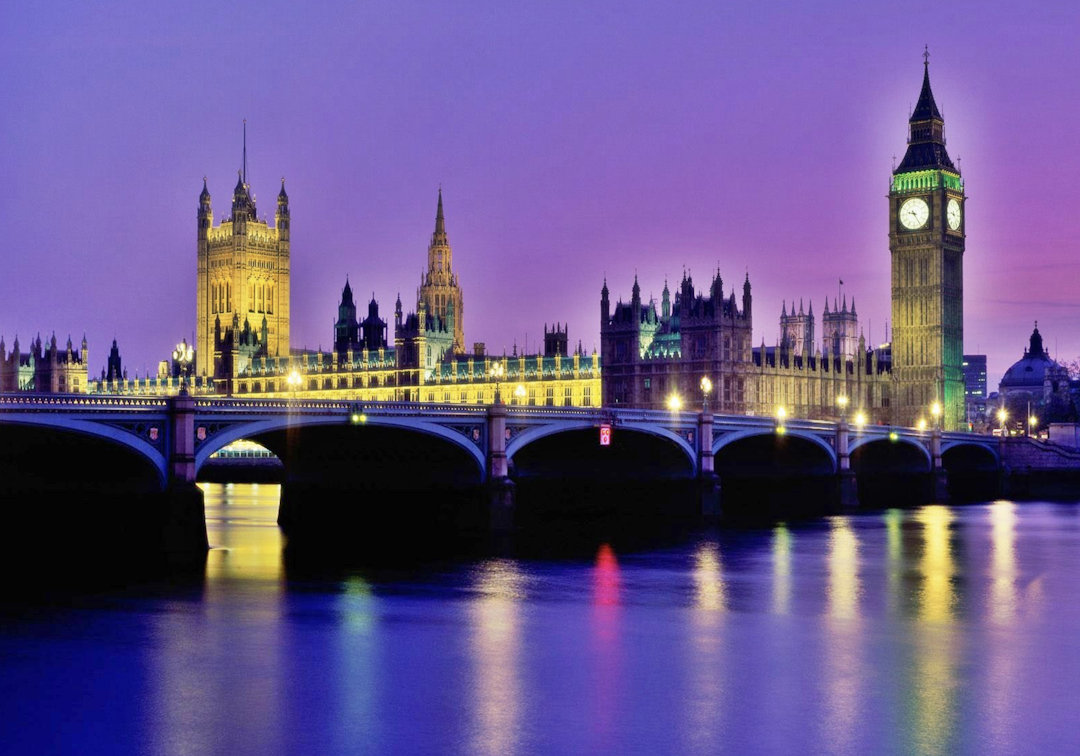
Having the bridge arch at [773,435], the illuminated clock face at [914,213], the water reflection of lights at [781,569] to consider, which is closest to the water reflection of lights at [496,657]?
the water reflection of lights at [781,569]

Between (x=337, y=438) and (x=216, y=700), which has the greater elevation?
(x=337, y=438)

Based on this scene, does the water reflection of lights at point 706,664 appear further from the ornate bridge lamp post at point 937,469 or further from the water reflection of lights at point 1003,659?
the ornate bridge lamp post at point 937,469

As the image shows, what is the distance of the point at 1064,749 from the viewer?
68.3 feet

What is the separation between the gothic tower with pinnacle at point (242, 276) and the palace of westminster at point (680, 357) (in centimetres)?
1089

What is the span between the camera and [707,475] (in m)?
70.4

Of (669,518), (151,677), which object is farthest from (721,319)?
(151,677)

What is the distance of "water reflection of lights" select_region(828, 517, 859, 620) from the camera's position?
3544 centimetres

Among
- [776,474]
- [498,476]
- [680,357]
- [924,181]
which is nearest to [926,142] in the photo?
[924,181]

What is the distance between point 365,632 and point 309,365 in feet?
411

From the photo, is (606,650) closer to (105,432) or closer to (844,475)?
(105,432)

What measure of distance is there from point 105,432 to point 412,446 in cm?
1691

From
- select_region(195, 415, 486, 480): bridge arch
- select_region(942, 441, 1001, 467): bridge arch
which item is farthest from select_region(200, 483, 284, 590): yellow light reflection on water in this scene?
select_region(942, 441, 1001, 467): bridge arch

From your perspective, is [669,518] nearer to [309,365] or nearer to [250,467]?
[250,467]

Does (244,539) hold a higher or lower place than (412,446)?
lower
